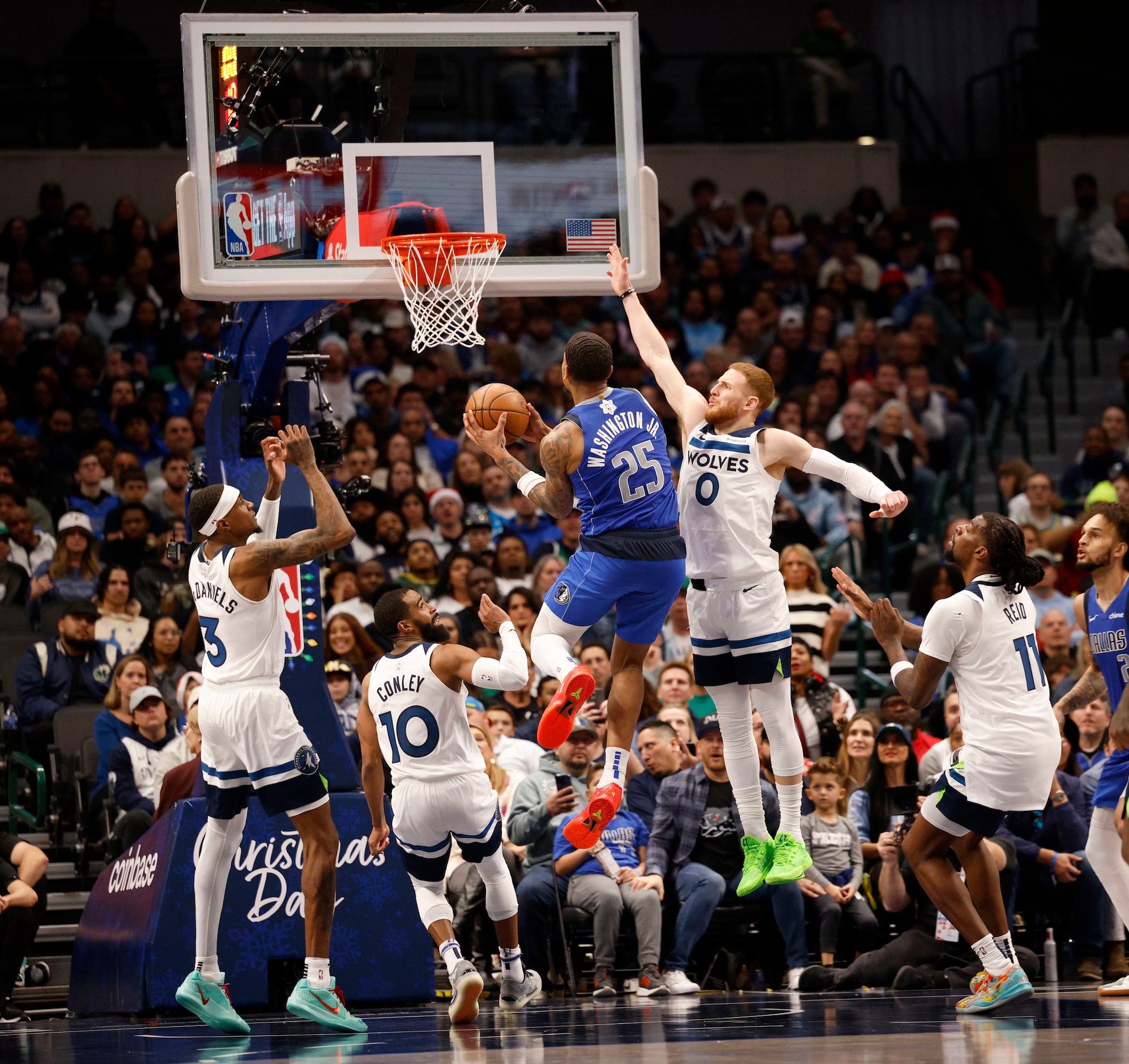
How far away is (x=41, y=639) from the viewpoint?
14938 mm

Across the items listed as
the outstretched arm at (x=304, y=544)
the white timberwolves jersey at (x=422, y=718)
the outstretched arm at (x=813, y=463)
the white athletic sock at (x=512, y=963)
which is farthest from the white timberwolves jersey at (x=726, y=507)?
the white athletic sock at (x=512, y=963)

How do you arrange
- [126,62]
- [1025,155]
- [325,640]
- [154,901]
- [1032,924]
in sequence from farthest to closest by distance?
[1025,155] < [126,62] < [325,640] < [1032,924] < [154,901]

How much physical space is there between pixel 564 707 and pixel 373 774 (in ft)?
7.20

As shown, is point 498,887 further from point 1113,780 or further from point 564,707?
point 1113,780

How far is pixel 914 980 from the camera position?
11.4m

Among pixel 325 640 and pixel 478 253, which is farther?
pixel 325 640

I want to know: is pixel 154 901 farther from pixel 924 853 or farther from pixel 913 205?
pixel 913 205

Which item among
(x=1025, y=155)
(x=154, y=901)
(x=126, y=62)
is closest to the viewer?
(x=154, y=901)

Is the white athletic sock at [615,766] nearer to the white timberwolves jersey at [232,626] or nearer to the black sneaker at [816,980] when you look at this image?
the white timberwolves jersey at [232,626]

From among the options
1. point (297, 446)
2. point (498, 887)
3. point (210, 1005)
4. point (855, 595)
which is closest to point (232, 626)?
point (297, 446)

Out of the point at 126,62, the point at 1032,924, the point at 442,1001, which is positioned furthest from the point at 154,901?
the point at 126,62

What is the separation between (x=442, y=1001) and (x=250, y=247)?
5.22m

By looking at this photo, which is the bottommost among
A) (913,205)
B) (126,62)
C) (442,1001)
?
(442,1001)

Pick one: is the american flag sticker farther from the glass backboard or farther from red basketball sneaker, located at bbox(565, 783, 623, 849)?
red basketball sneaker, located at bbox(565, 783, 623, 849)
